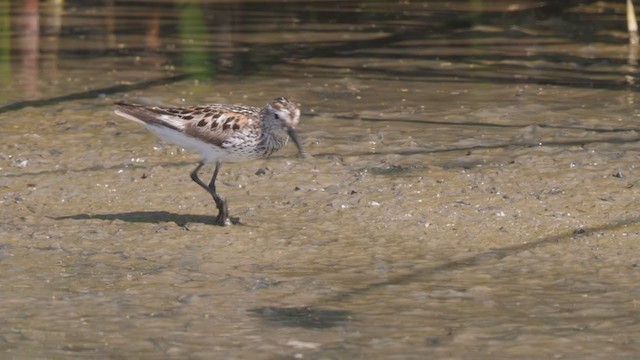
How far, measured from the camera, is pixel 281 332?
6.73m

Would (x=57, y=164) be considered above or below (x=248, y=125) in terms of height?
below

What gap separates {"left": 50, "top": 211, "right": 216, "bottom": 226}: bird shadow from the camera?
904 cm

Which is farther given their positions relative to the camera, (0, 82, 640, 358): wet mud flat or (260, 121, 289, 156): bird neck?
(260, 121, 289, 156): bird neck

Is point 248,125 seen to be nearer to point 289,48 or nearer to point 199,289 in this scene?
point 199,289

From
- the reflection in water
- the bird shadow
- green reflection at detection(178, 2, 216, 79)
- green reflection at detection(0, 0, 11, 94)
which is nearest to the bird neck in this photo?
the bird shadow

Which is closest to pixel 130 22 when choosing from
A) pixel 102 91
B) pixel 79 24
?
pixel 79 24

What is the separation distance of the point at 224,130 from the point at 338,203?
892 mm

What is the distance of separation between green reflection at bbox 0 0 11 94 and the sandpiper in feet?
14.6

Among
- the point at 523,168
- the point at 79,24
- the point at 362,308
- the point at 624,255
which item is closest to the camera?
the point at 362,308

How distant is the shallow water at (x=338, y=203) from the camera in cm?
684

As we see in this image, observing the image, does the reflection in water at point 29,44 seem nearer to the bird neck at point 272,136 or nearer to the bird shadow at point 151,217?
the bird shadow at point 151,217

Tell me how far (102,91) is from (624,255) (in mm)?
6054

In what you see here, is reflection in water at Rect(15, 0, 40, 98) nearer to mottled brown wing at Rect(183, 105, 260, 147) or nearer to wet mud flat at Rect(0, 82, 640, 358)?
wet mud flat at Rect(0, 82, 640, 358)

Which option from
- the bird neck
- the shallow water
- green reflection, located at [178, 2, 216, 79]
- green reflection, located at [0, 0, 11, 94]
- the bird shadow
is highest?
the bird neck
